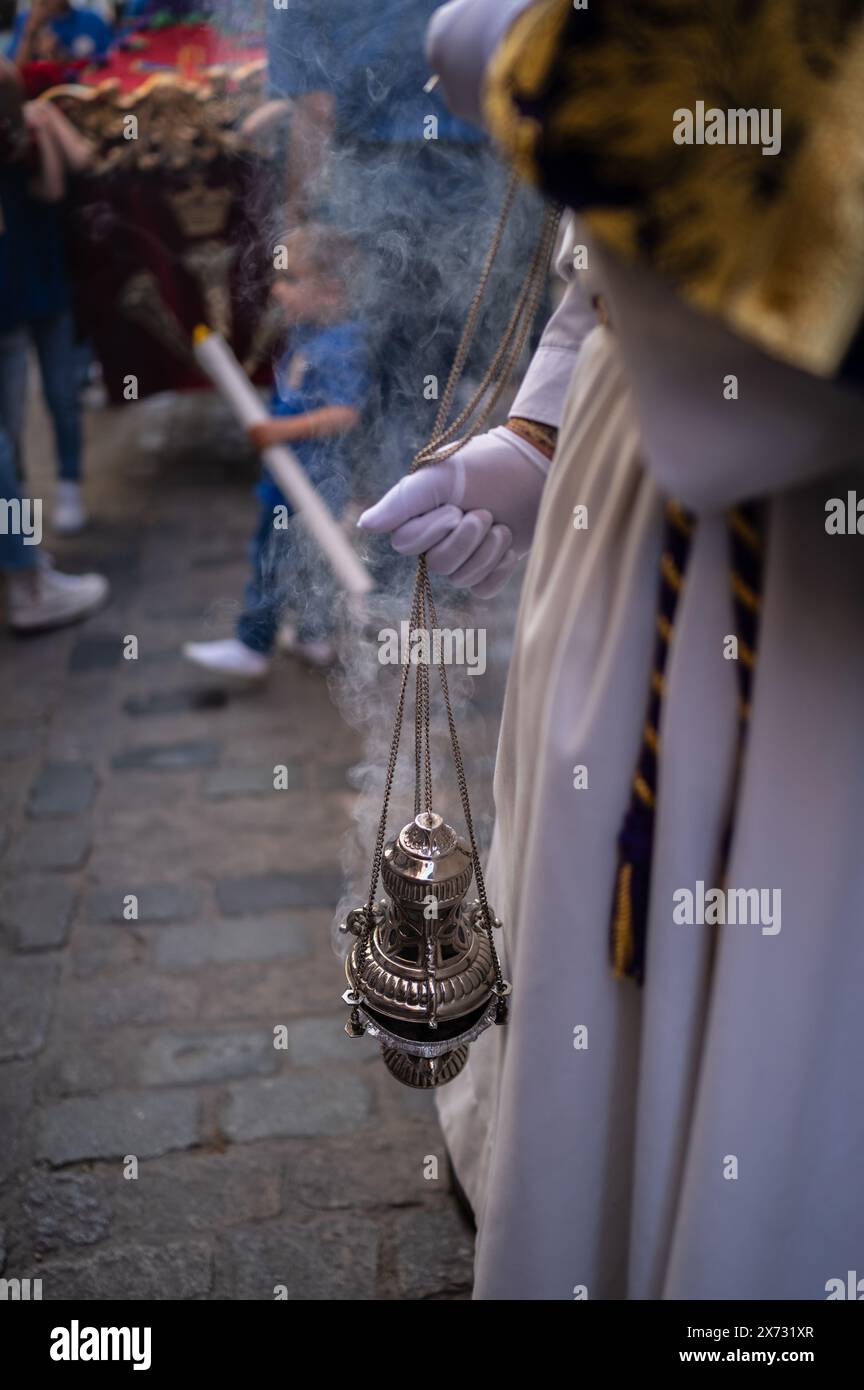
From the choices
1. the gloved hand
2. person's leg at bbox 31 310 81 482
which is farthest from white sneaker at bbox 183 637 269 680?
the gloved hand

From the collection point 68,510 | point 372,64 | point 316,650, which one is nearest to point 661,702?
point 372,64

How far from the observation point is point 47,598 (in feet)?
13.6

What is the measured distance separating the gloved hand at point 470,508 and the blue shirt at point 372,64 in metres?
1.34

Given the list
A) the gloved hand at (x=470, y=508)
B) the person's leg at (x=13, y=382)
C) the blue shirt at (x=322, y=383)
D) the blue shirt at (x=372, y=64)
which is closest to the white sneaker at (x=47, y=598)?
the person's leg at (x=13, y=382)

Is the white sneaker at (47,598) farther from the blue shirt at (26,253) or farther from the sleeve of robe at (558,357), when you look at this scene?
the sleeve of robe at (558,357)

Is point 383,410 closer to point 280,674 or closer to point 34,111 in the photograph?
point 280,674

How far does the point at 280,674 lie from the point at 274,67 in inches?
73.3

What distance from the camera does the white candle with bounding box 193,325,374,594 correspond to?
289 cm

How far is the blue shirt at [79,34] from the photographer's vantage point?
4.03 meters

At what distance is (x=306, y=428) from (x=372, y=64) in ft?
3.22

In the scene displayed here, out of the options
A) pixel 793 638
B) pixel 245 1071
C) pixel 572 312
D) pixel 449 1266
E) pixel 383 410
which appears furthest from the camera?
pixel 383 410

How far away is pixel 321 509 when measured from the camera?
3.05 meters

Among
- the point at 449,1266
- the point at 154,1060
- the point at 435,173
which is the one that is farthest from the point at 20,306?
the point at 449,1266

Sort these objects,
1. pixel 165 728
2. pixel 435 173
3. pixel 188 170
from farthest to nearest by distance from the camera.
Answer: pixel 188 170, pixel 165 728, pixel 435 173
